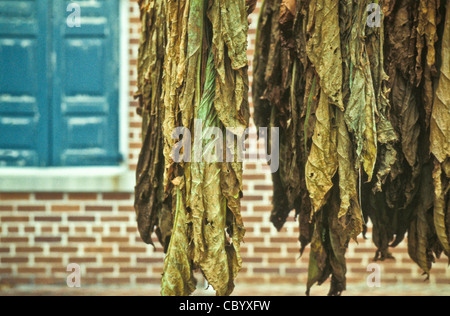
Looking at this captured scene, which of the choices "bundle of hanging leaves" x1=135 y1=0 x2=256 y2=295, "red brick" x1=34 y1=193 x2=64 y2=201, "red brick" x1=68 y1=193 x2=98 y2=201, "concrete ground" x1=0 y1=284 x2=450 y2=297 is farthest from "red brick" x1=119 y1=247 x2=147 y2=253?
"bundle of hanging leaves" x1=135 y1=0 x2=256 y2=295

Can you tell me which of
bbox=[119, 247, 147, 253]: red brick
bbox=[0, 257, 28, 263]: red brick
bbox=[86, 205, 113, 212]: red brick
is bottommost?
bbox=[0, 257, 28, 263]: red brick

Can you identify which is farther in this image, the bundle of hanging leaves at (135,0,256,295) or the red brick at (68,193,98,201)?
the red brick at (68,193,98,201)

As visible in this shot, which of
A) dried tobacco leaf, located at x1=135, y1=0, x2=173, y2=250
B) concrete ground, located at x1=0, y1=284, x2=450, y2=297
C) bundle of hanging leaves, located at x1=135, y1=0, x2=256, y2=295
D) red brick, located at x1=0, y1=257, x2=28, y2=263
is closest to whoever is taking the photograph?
bundle of hanging leaves, located at x1=135, y1=0, x2=256, y2=295

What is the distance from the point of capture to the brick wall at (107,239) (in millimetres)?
4133

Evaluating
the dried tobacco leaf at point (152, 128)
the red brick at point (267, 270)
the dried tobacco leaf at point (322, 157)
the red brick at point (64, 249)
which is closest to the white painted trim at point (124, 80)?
the red brick at point (64, 249)

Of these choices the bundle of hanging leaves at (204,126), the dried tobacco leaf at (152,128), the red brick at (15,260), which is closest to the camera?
the bundle of hanging leaves at (204,126)

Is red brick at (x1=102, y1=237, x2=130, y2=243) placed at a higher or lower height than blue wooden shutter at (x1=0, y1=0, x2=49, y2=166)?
lower

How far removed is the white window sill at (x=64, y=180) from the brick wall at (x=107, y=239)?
6 centimetres

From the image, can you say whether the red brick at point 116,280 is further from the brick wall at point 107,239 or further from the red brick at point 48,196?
the red brick at point 48,196

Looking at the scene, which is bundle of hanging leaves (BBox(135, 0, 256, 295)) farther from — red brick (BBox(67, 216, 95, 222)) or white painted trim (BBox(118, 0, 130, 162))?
red brick (BBox(67, 216, 95, 222))

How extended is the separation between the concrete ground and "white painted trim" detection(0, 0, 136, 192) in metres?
0.78

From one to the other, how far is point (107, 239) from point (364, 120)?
113 inches

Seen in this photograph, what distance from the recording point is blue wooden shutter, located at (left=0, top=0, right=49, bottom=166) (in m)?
4.06

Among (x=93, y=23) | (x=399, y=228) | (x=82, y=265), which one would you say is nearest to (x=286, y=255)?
(x=82, y=265)
